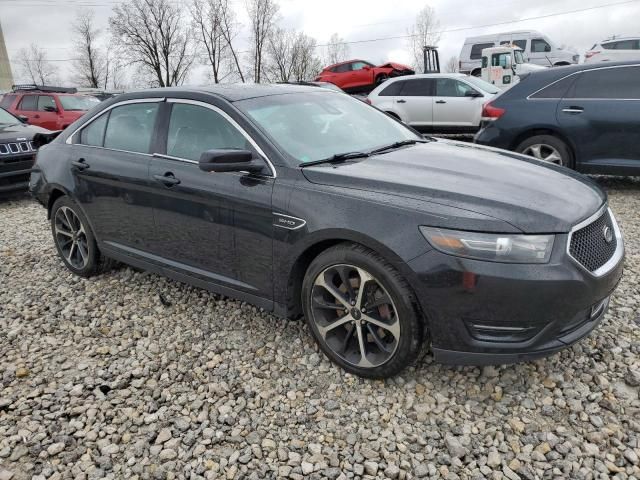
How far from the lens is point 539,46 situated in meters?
21.5

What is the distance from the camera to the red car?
21.0m

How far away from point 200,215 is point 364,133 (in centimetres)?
125

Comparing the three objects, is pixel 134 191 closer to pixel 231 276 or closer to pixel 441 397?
pixel 231 276

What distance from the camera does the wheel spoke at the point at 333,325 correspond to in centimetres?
284

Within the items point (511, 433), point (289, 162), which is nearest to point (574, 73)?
point (289, 162)

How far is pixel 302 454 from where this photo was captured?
242 centimetres

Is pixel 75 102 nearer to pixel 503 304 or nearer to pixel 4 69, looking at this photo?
pixel 503 304

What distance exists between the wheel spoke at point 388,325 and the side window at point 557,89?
17.0 feet

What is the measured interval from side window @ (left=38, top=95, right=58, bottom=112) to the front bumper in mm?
14180

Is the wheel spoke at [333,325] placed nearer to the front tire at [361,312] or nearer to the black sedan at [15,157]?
the front tire at [361,312]

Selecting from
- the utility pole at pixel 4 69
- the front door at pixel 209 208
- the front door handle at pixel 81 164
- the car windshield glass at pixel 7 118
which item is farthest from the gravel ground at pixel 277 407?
the utility pole at pixel 4 69

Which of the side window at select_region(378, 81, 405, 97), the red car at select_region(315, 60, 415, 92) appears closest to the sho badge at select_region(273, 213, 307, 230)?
the side window at select_region(378, 81, 405, 97)

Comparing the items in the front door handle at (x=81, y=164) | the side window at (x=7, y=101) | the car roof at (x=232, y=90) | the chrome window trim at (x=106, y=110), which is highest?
the side window at (x=7, y=101)

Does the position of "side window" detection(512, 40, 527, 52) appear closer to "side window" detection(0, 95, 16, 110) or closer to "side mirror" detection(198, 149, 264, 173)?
"side window" detection(0, 95, 16, 110)
